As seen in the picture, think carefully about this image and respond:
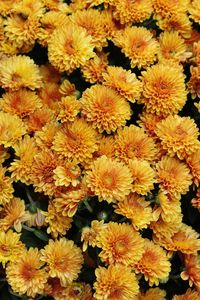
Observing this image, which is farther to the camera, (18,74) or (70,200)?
(18,74)

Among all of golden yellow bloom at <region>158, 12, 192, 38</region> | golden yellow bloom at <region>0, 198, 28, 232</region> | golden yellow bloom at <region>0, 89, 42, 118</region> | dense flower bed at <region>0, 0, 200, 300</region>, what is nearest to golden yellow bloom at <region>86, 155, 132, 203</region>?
dense flower bed at <region>0, 0, 200, 300</region>

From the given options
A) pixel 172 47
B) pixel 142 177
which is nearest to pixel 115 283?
pixel 142 177

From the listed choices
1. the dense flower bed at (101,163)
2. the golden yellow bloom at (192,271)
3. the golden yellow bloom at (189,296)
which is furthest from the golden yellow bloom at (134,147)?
the golden yellow bloom at (189,296)

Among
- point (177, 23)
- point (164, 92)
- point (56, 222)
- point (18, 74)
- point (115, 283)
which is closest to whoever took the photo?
point (115, 283)

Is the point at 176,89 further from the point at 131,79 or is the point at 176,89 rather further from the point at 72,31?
the point at 72,31

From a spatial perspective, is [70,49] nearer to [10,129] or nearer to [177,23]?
[10,129]

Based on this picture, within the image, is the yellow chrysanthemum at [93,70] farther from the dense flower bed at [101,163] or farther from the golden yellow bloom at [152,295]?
the golden yellow bloom at [152,295]
